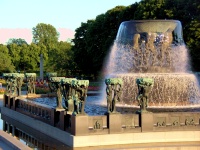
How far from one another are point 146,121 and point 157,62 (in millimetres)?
8570

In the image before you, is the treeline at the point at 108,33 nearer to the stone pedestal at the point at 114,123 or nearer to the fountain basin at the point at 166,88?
the fountain basin at the point at 166,88

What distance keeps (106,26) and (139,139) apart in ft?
156

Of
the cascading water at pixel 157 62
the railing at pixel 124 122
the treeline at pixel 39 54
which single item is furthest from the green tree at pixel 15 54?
the railing at pixel 124 122

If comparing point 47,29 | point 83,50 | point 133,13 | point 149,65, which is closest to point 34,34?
point 47,29

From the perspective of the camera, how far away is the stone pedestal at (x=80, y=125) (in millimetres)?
14195

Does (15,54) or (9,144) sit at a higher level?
(15,54)

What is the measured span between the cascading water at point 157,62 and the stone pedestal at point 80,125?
23.1 ft

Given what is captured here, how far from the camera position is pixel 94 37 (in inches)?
2469

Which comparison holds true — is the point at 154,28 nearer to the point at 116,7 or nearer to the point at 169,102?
the point at 169,102

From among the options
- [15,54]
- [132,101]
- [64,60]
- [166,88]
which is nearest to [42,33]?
[15,54]

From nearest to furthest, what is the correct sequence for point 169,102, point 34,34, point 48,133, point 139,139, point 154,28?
point 139,139
point 48,133
point 169,102
point 154,28
point 34,34

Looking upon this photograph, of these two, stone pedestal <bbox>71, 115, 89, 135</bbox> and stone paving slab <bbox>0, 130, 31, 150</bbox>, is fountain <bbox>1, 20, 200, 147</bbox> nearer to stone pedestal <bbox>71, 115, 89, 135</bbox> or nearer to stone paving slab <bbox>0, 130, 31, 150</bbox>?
stone pedestal <bbox>71, 115, 89, 135</bbox>

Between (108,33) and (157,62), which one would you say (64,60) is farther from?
(157,62)

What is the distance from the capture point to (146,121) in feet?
49.9
